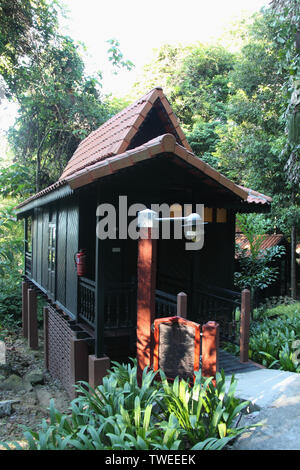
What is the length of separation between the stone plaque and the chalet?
1.23 m

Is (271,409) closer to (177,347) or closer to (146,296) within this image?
(177,347)

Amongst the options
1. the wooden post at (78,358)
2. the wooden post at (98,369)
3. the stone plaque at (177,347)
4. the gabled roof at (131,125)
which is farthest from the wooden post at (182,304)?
the gabled roof at (131,125)

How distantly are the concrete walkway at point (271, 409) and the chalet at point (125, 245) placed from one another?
128 centimetres

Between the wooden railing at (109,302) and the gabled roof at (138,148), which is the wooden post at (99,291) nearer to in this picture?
the wooden railing at (109,302)

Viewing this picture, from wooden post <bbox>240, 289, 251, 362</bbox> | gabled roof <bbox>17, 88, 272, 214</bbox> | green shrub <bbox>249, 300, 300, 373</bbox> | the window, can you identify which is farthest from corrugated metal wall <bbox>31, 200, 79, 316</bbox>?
green shrub <bbox>249, 300, 300, 373</bbox>

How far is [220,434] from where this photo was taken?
3.47m

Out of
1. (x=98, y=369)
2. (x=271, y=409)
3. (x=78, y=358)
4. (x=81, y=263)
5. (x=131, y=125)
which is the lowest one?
(x=78, y=358)

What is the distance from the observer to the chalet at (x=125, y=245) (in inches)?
233

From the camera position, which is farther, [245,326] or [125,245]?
[125,245]

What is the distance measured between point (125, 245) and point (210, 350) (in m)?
3.74

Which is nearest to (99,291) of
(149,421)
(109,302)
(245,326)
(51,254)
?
(109,302)

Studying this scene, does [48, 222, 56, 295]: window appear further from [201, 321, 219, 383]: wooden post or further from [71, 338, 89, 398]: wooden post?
[201, 321, 219, 383]: wooden post

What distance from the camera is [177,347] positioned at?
4387 mm
